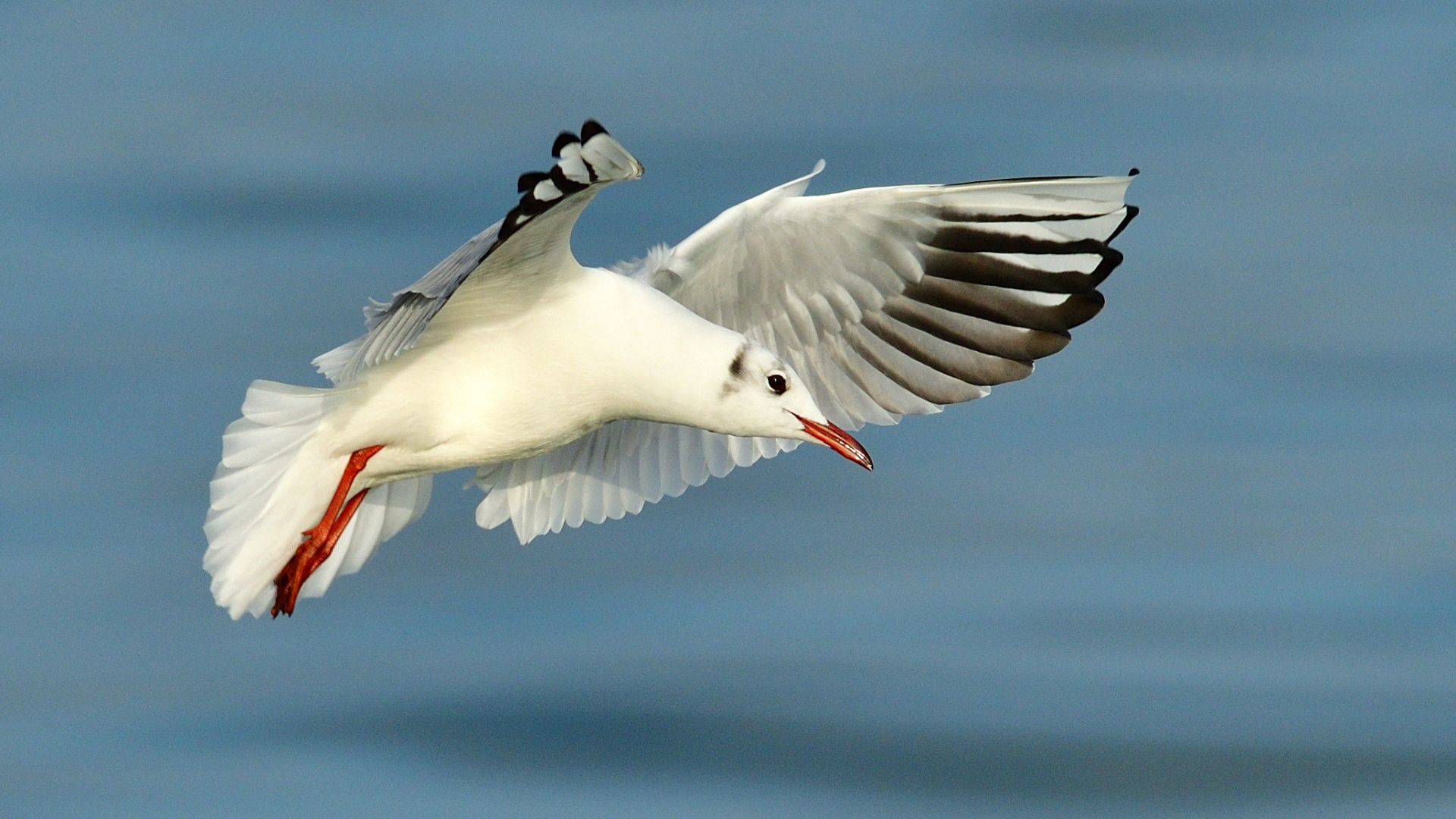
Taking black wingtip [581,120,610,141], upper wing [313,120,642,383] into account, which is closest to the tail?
upper wing [313,120,642,383]

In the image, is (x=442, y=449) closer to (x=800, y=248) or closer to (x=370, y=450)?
(x=370, y=450)

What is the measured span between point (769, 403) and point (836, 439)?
237 millimetres

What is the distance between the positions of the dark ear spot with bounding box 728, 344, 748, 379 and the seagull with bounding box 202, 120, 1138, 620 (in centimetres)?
1

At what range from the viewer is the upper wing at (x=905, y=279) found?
25.1 ft

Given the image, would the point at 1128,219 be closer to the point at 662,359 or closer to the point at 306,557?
the point at 662,359

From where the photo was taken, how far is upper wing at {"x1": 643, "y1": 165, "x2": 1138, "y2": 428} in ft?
25.1

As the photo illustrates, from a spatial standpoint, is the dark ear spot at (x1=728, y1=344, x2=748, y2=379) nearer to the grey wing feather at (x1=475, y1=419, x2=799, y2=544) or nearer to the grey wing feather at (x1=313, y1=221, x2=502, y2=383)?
the grey wing feather at (x1=313, y1=221, x2=502, y2=383)

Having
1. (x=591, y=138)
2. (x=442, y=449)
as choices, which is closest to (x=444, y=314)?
(x=442, y=449)

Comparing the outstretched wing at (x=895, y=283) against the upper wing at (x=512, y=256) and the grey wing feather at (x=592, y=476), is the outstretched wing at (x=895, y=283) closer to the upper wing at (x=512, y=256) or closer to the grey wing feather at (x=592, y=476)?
the grey wing feather at (x=592, y=476)

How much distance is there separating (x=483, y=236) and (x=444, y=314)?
1.88ft

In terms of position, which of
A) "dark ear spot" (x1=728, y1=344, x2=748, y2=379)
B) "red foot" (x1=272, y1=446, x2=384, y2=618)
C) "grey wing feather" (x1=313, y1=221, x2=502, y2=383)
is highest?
"dark ear spot" (x1=728, y1=344, x2=748, y2=379)

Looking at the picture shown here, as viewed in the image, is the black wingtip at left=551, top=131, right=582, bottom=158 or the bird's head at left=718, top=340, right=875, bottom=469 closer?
the black wingtip at left=551, top=131, right=582, bottom=158

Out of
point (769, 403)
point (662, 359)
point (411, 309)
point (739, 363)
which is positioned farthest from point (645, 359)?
point (411, 309)

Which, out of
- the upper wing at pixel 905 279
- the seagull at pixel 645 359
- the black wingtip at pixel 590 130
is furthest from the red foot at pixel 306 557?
the black wingtip at pixel 590 130
